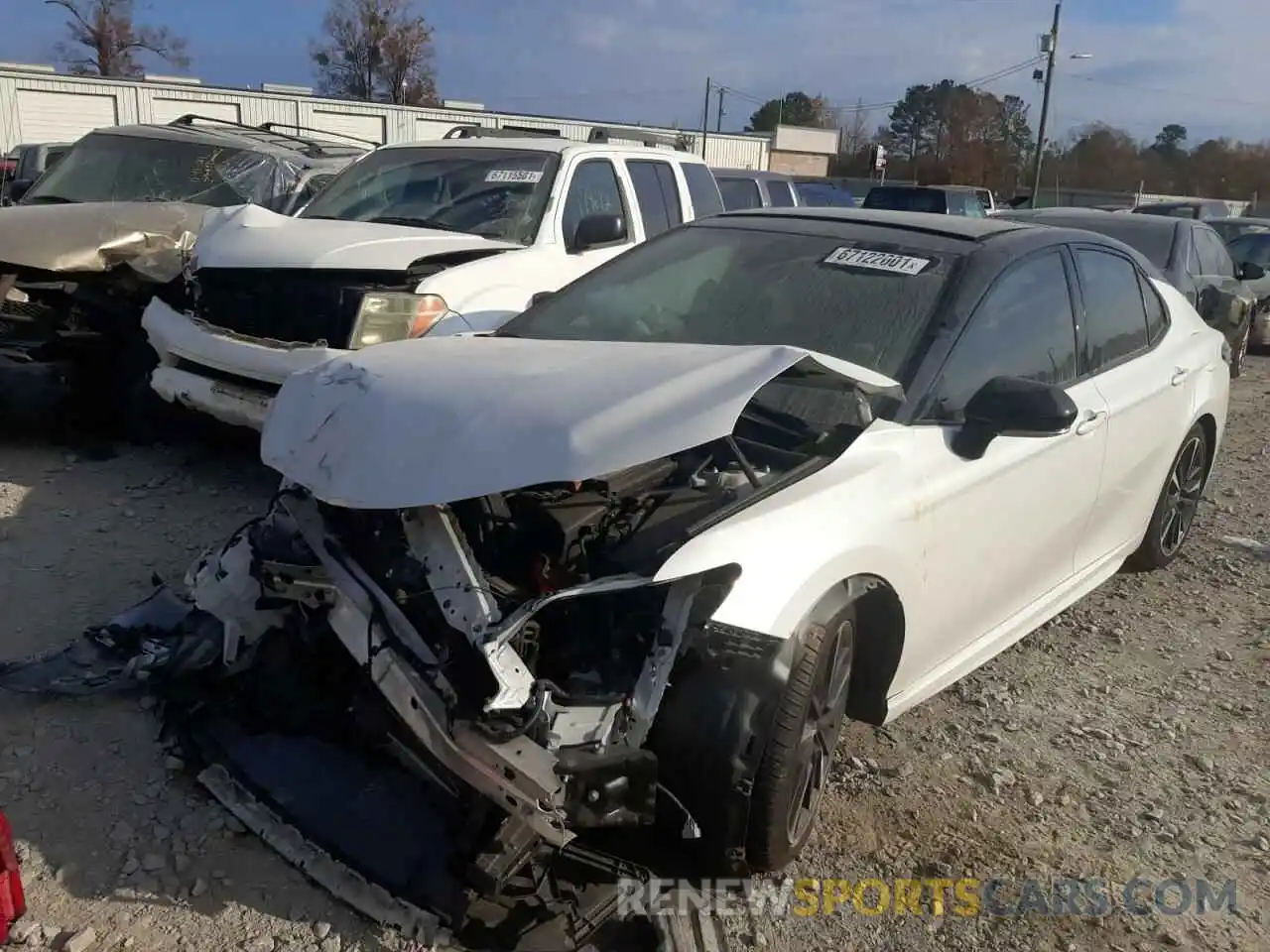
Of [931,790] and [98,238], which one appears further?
[98,238]

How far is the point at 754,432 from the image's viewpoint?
3201 mm

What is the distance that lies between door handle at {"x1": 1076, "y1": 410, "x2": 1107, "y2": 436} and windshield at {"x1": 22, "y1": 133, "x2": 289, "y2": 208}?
6308 millimetres

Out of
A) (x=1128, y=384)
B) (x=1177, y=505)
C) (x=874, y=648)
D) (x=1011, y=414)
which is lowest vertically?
(x=1177, y=505)

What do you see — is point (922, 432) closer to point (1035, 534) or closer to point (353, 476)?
point (1035, 534)

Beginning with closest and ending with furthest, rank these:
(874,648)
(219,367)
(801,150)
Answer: (874,648) → (219,367) → (801,150)

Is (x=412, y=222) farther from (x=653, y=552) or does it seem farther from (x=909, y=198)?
(x=909, y=198)

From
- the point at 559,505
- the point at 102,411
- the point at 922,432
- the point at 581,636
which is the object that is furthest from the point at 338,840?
the point at 102,411

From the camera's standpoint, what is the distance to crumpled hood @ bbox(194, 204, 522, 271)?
5.43 metres

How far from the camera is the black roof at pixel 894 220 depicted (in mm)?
3990

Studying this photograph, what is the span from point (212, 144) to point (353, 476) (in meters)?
6.69

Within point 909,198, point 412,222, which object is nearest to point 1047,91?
point 909,198

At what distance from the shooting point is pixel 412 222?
6.54 meters

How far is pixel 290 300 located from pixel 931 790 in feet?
12.7

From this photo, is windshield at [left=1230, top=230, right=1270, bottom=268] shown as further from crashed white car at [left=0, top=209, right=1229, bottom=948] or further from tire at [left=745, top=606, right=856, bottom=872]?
tire at [left=745, top=606, right=856, bottom=872]
